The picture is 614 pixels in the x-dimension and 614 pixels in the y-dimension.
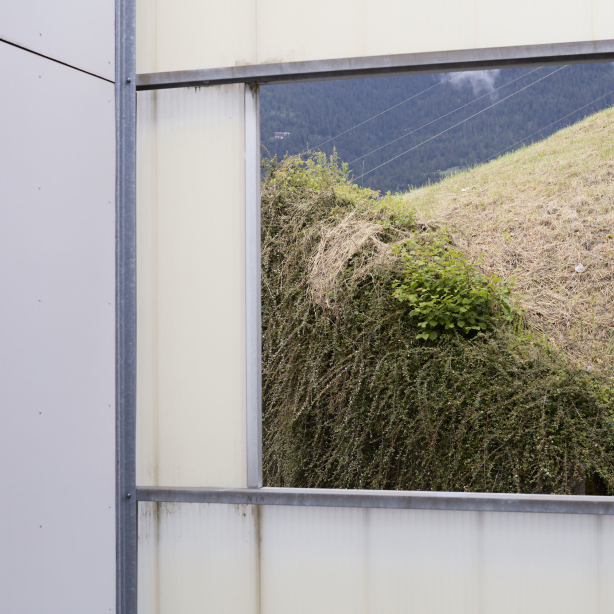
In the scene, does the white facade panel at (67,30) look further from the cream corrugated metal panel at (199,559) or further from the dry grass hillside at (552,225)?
the dry grass hillside at (552,225)

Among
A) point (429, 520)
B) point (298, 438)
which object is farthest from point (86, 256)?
point (298, 438)

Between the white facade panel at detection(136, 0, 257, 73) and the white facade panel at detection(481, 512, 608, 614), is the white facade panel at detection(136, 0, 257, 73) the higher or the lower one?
the higher one

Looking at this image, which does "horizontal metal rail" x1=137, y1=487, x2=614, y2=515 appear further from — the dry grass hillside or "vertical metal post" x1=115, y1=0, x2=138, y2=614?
the dry grass hillside

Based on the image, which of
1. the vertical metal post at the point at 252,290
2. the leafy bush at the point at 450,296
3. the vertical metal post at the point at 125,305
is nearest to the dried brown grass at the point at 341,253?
the leafy bush at the point at 450,296

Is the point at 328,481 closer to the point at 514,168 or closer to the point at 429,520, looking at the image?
the point at 429,520

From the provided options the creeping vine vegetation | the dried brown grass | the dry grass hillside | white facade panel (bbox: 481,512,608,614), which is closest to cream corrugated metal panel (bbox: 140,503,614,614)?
white facade panel (bbox: 481,512,608,614)

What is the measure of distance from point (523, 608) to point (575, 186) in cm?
450

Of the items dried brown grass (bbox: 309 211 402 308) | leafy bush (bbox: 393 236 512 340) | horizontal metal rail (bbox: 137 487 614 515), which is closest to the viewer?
horizontal metal rail (bbox: 137 487 614 515)

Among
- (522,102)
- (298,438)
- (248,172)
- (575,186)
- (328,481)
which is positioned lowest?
(328,481)

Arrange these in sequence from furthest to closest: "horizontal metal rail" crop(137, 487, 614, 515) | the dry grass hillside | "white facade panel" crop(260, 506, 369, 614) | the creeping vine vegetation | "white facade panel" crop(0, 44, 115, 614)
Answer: the dry grass hillside, the creeping vine vegetation, "white facade panel" crop(260, 506, 369, 614), "horizontal metal rail" crop(137, 487, 614, 515), "white facade panel" crop(0, 44, 115, 614)

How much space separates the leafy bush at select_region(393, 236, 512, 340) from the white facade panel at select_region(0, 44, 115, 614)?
6.96 feet

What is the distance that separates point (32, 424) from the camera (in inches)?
60.3

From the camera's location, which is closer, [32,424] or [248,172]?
[32,424]

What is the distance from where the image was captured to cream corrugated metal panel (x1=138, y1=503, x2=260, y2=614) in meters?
1.85
